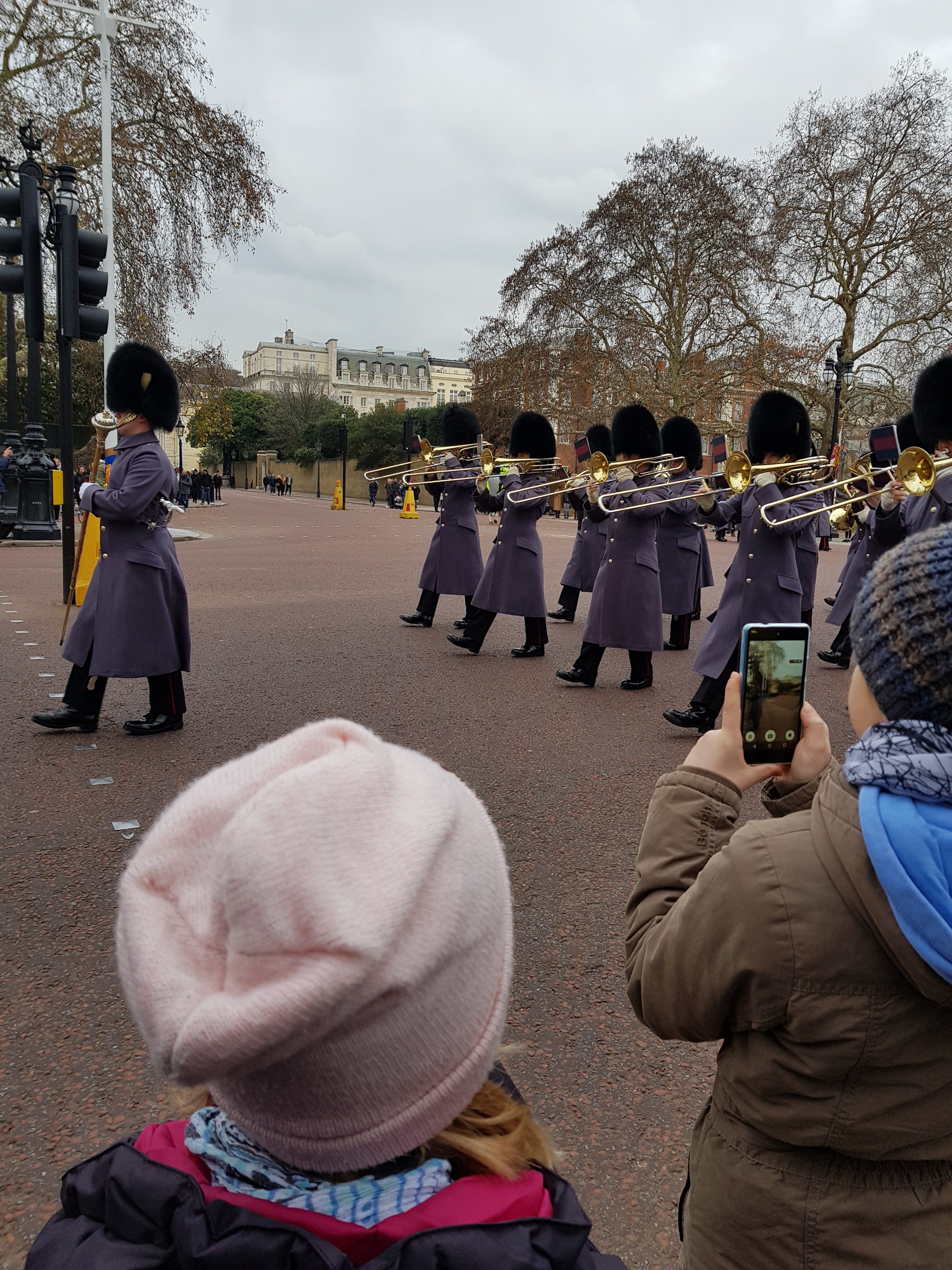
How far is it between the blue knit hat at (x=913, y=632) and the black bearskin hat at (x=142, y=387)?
207 inches

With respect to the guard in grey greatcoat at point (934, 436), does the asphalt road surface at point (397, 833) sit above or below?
below

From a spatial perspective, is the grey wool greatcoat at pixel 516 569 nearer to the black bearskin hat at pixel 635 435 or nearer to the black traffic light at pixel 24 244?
the black bearskin hat at pixel 635 435

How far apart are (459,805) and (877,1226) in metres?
0.78

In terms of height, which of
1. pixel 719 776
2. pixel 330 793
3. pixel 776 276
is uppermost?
pixel 776 276

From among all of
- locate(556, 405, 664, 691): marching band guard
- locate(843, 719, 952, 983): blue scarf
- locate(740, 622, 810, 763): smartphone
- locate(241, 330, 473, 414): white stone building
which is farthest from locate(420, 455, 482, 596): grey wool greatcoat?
locate(241, 330, 473, 414): white stone building

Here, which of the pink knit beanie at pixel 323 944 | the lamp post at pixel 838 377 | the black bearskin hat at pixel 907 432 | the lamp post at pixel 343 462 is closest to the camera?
the pink knit beanie at pixel 323 944

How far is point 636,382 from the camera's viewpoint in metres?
37.2

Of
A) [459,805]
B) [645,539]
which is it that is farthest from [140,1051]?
[645,539]

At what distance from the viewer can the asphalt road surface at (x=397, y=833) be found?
232cm

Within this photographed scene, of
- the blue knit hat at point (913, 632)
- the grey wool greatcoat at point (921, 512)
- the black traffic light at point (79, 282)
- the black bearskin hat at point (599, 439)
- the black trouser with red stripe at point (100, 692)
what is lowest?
the black trouser with red stripe at point (100, 692)

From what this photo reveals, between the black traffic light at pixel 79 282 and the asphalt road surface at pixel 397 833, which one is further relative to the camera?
the black traffic light at pixel 79 282

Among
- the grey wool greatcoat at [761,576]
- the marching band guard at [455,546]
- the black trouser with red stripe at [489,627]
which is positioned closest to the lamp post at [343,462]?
the marching band guard at [455,546]

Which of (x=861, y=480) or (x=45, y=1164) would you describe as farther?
(x=861, y=480)

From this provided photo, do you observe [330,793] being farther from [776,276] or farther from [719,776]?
[776,276]
